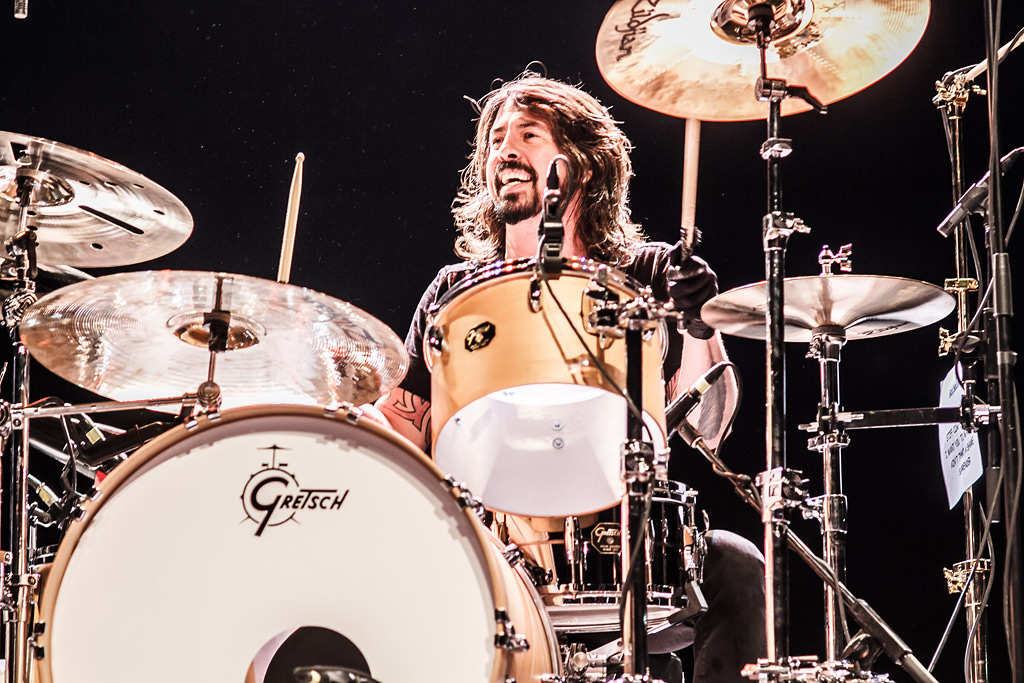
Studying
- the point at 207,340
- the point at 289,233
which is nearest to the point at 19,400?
the point at 207,340

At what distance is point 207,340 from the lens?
1.75 metres

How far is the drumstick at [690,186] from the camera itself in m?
1.86

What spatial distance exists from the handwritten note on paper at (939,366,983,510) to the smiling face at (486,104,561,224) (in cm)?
99

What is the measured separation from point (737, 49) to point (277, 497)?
1.15 metres

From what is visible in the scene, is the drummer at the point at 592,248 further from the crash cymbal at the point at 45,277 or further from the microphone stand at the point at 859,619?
the crash cymbal at the point at 45,277

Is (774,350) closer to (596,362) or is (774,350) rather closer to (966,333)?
(596,362)

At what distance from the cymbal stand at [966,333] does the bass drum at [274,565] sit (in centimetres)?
117

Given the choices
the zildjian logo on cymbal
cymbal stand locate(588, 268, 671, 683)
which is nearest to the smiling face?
cymbal stand locate(588, 268, 671, 683)

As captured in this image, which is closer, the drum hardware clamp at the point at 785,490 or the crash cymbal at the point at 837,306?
the drum hardware clamp at the point at 785,490

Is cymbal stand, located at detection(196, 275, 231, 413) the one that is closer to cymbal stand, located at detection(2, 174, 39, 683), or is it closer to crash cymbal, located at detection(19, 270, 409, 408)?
crash cymbal, located at detection(19, 270, 409, 408)

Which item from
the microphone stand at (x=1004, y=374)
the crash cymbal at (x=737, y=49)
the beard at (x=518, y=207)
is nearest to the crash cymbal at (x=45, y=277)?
the beard at (x=518, y=207)

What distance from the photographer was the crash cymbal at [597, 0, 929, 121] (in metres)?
1.86

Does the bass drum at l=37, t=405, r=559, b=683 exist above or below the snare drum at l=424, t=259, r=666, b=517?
below

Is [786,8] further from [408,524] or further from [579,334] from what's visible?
[408,524]
